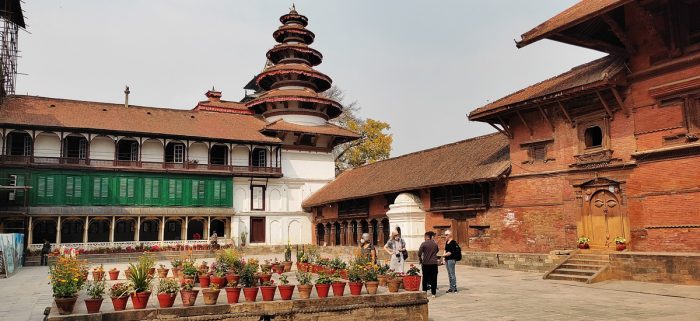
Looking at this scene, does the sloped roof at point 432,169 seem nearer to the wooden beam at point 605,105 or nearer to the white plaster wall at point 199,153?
the wooden beam at point 605,105

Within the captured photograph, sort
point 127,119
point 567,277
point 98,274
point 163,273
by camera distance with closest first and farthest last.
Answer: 1. point 98,274
2. point 567,277
3. point 163,273
4. point 127,119

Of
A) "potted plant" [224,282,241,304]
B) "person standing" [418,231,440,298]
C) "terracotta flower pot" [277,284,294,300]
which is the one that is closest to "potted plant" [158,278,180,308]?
"potted plant" [224,282,241,304]

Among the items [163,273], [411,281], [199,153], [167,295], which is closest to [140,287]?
[167,295]

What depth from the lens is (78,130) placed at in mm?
32531

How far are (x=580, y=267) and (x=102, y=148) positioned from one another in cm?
2921

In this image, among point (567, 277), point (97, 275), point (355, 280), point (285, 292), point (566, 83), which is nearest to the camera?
point (285, 292)

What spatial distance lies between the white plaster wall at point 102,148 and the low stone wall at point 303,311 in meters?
28.3

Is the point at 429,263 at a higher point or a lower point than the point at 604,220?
lower

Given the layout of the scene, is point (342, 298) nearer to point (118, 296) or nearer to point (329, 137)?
point (118, 296)

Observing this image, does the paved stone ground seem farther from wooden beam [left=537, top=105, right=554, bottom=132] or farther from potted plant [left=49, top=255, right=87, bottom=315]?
Answer: wooden beam [left=537, top=105, right=554, bottom=132]

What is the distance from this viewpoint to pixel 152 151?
117 feet

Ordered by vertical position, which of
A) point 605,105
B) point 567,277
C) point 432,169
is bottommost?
point 567,277

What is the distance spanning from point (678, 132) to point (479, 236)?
338 inches

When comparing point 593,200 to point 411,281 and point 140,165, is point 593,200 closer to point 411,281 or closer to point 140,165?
point 411,281
